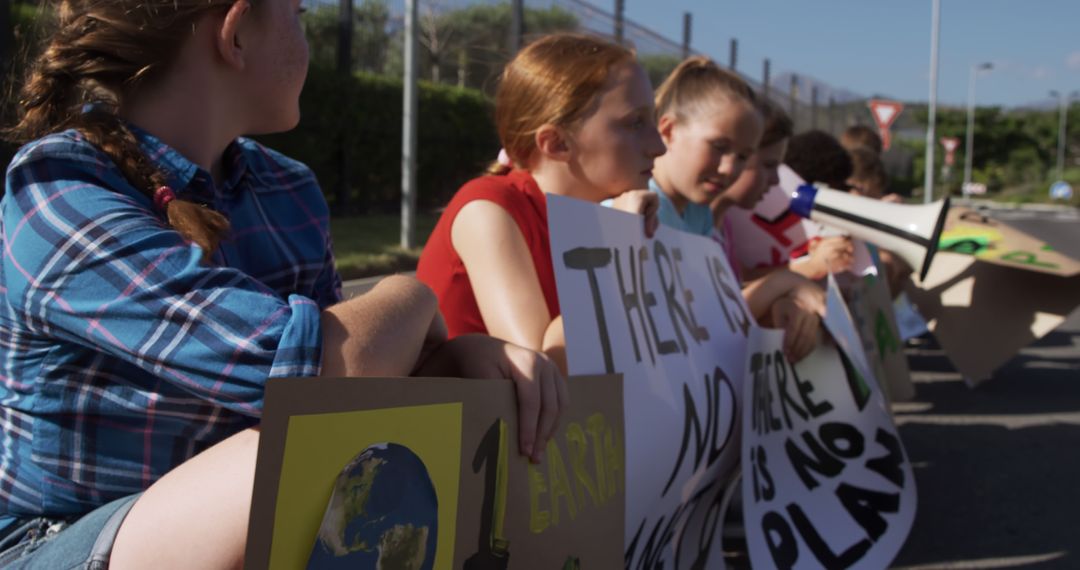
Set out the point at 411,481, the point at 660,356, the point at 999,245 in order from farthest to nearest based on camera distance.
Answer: the point at 999,245 < the point at 660,356 < the point at 411,481

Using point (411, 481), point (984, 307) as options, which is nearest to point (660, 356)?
point (411, 481)

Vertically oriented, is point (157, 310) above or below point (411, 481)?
above

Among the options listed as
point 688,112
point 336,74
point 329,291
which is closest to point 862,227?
point 688,112

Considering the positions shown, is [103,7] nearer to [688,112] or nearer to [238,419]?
[238,419]

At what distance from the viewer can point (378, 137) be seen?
12.8 meters

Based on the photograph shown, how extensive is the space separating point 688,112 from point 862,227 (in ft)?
3.26

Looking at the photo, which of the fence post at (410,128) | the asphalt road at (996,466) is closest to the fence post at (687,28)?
the fence post at (410,128)

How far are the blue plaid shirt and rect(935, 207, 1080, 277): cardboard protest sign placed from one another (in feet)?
13.6

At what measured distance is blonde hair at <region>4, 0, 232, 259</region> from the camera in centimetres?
125

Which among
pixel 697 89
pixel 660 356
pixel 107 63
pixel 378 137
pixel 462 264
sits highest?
pixel 378 137

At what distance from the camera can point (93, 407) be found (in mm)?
1169

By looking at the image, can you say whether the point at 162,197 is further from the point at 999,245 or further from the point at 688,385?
the point at 999,245

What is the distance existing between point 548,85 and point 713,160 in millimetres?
820

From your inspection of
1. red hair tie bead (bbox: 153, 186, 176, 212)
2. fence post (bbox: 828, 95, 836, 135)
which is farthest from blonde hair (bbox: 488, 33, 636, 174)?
fence post (bbox: 828, 95, 836, 135)
